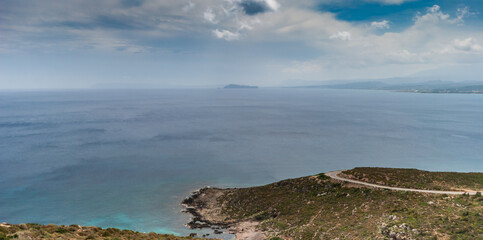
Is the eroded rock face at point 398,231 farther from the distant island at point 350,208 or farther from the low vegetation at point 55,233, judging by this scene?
the low vegetation at point 55,233

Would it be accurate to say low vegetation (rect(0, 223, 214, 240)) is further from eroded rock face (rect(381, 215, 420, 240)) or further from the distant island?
eroded rock face (rect(381, 215, 420, 240))

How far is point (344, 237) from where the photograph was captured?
3219cm

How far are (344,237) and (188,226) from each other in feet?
89.8

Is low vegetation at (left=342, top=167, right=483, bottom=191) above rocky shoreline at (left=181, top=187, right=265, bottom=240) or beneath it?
above

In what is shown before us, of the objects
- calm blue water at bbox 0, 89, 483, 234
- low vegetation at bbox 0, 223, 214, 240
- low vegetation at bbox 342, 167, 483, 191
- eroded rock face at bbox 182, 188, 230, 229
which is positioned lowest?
eroded rock face at bbox 182, 188, 230, 229

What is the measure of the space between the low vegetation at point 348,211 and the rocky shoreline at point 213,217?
1279 millimetres

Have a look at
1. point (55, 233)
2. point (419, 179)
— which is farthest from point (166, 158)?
point (419, 179)

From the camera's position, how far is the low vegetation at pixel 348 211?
29.3m

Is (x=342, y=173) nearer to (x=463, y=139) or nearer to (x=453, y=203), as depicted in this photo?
(x=453, y=203)

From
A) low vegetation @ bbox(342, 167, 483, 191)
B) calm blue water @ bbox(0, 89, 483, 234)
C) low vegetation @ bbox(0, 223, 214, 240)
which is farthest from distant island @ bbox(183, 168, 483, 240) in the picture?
low vegetation @ bbox(0, 223, 214, 240)

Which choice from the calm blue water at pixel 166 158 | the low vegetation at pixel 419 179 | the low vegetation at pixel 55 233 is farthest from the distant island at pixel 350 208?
the low vegetation at pixel 55 233

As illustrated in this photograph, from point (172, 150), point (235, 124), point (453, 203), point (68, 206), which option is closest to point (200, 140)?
point (172, 150)

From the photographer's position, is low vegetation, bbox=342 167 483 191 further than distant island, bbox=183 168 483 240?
Yes

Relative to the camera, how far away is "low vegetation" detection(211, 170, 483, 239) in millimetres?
29312
